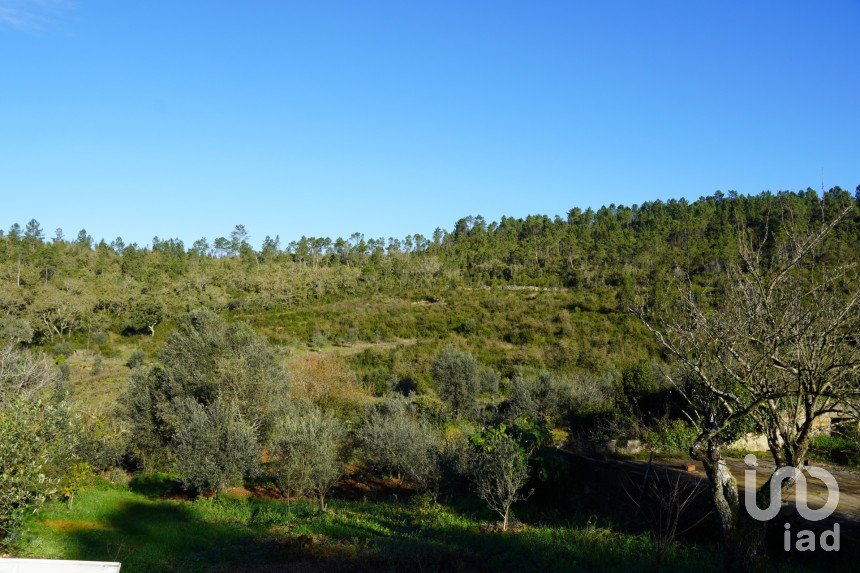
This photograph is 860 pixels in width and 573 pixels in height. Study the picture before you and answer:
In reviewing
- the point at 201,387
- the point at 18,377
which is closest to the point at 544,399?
the point at 201,387

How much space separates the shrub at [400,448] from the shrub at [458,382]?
8844 mm

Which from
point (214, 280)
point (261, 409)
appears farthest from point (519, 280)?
point (261, 409)

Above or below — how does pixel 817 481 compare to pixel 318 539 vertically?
above

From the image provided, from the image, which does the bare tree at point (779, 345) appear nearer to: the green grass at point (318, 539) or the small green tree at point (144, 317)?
the green grass at point (318, 539)

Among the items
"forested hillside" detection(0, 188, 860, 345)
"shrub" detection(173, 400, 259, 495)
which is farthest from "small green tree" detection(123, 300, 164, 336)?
"shrub" detection(173, 400, 259, 495)

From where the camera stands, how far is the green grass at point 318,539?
37.8ft

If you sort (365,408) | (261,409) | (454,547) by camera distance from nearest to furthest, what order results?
(454,547)
(261,409)
(365,408)

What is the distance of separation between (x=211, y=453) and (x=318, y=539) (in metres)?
7.39

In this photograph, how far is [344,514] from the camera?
17.4 meters

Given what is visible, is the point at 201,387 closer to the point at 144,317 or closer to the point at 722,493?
the point at 722,493

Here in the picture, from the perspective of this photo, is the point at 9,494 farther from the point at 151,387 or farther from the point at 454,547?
the point at 151,387

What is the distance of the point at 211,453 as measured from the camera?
789 inches

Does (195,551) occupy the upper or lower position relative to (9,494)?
Answer: lower

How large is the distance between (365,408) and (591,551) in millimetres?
17271
